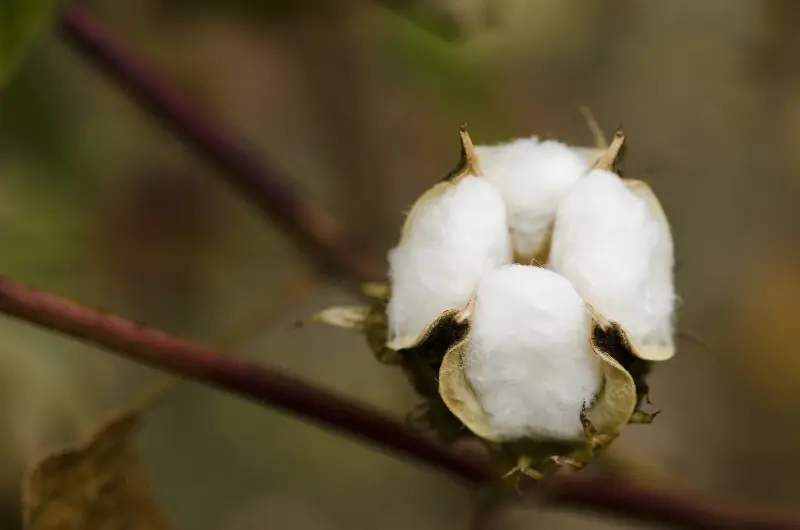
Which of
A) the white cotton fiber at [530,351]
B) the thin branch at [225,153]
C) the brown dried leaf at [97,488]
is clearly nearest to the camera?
the white cotton fiber at [530,351]

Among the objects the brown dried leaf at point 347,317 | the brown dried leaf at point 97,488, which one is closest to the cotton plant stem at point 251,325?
the brown dried leaf at point 97,488

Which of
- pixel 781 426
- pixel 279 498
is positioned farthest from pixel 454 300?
pixel 781 426

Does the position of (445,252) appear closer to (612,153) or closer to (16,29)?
(612,153)

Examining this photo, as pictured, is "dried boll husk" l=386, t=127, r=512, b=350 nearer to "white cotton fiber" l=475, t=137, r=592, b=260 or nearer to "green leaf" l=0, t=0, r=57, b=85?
"white cotton fiber" l=475, t=137, r=592, b=260

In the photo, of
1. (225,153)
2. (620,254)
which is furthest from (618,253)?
(225,153)

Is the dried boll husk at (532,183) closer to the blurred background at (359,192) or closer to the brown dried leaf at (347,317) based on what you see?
the brown dried leaf at (347,317)
